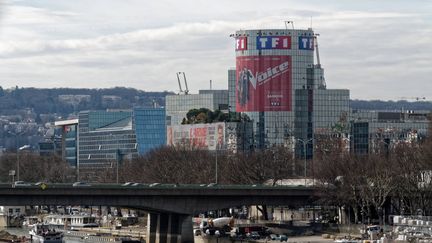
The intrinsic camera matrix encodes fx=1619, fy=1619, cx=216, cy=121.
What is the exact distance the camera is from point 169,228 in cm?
13200

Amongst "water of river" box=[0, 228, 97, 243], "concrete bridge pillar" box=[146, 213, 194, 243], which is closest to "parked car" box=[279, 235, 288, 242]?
"concrete bridge pillar" box=[146, 213, 194, 243]

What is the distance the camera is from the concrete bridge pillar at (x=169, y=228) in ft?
421

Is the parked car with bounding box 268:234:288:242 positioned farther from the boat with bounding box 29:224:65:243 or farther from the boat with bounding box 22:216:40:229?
the boat with bounding box 22:216:40:229

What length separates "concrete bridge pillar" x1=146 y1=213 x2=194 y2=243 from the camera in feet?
421

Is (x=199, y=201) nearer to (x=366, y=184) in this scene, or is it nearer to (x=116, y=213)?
(x=366, y=184)

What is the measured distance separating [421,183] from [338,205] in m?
7.50

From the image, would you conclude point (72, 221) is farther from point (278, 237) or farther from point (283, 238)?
point (283, 238)

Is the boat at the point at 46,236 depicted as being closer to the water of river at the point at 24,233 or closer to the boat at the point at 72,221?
the water of river at the point at 24,233

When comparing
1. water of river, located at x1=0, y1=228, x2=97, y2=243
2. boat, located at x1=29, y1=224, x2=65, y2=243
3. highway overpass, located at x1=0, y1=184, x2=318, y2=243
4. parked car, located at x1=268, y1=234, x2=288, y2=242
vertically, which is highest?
highway overpass, located at x1=0, y1=184, x2=318, y2=243

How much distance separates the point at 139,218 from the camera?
170750 mm

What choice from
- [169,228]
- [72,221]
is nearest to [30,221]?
[72,221]

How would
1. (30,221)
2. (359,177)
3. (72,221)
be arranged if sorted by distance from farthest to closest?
1. (30,221)
2. (72,221)
3. (359,177)


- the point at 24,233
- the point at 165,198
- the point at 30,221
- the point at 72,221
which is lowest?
the point at 24,233

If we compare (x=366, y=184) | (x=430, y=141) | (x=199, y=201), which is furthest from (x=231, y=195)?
(x=430, y=141)
